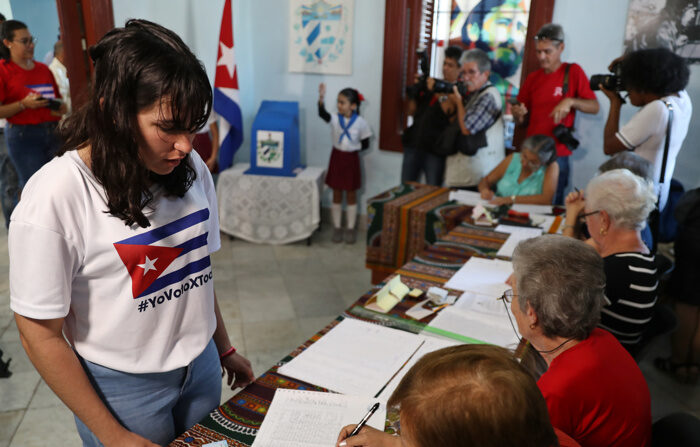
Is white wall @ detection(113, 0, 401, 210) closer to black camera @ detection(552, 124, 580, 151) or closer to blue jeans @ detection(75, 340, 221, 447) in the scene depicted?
black camera @ detection(552, 124, 580, 151)

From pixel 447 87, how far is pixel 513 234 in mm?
1587

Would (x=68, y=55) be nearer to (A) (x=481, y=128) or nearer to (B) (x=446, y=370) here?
(A) (x=481, y=128)

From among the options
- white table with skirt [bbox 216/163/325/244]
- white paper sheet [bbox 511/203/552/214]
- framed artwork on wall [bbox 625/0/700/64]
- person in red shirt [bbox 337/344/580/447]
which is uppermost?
framed artwork on wall [bbox 625/0/700/64]

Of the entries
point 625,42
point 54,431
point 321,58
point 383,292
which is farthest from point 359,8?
point 54,431

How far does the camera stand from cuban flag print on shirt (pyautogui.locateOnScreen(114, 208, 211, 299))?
100 centimetres

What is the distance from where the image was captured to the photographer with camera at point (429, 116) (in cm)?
402

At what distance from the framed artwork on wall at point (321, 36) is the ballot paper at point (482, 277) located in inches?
119

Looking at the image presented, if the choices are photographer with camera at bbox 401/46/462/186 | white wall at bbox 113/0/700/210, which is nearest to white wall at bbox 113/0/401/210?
white wall at bbox 113/0/700/210

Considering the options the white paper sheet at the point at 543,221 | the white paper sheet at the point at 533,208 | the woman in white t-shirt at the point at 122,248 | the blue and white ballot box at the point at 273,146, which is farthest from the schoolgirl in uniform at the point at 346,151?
the woman in white t-shirt at the point at 122,248

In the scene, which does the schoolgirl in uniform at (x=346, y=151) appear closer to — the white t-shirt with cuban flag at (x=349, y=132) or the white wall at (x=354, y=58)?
the white t-shirt with cuban flag at (x=349, y=132)

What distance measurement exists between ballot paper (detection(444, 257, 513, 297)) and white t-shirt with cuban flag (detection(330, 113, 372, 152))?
2.49 metres

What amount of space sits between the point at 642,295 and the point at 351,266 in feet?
9.26

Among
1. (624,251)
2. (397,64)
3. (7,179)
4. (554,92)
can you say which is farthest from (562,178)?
(7,179)

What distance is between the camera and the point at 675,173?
148 inches
